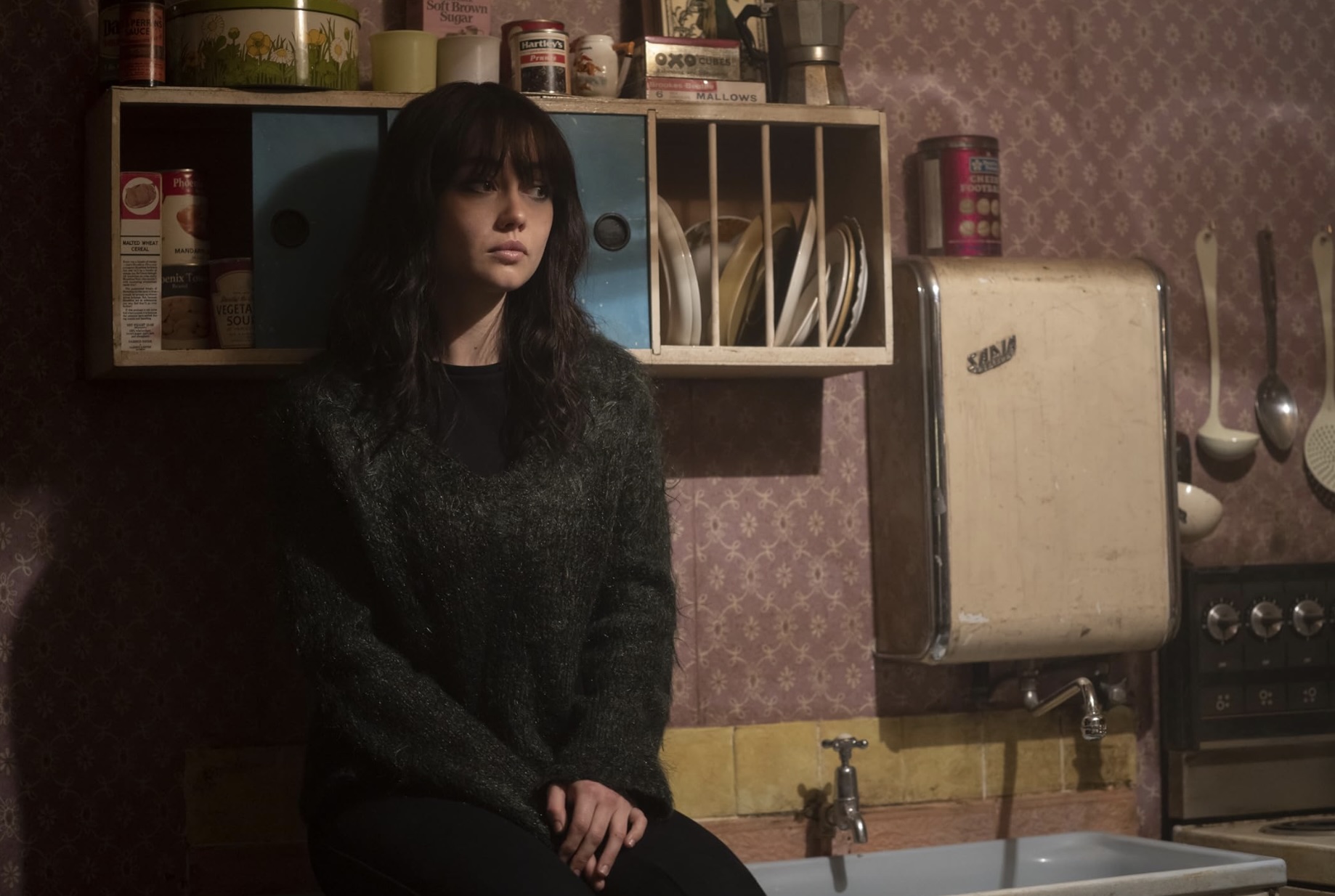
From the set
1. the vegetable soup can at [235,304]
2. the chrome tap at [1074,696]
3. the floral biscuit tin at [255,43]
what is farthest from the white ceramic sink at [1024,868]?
the floral biscuit tin at [255,43]

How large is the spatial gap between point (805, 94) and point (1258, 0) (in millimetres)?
973

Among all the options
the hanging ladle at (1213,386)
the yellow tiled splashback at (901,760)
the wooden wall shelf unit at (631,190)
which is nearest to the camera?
the wooden wall shelf unit at (631,190)

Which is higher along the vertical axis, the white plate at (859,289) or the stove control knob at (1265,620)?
the white plate at (859,289)

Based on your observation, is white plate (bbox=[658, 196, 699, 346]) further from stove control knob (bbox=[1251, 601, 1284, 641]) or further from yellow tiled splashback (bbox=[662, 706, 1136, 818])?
stove control knob (bbox=[1251, 601, 1284, 641])

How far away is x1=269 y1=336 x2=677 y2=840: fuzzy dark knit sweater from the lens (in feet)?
5.18

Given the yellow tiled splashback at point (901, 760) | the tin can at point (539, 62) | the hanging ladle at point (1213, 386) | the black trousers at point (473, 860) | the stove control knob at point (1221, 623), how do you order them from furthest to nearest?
the hanging ladle at point (1213, 386) < the stove control knob at point (1221, 623) < the yellow tiled splashback at point (901, 760) < the tin can at point (539, 62) < the black trousers at point (473, 860)

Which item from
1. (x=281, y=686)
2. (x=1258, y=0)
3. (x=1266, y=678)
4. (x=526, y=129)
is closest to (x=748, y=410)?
(x=526, y=129)

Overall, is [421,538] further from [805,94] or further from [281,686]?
[805,94]

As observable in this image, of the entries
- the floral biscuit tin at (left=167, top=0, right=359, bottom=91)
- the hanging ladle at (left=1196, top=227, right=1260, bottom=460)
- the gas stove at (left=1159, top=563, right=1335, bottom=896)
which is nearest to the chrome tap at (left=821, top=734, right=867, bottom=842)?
the gas stove at (left=1159, top=563, right=1335, bottom=896)

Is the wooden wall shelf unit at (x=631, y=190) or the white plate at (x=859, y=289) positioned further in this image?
the white plate at (x=859, y=289)

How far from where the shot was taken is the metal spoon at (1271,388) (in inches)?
95.7

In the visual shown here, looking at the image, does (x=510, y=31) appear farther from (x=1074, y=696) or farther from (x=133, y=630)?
(x=1074, y=696)

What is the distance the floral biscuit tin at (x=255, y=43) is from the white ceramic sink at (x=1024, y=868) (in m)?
1.23

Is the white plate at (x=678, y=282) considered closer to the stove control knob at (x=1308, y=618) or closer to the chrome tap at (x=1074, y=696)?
the chrome tap at (x=1074, y=696)
